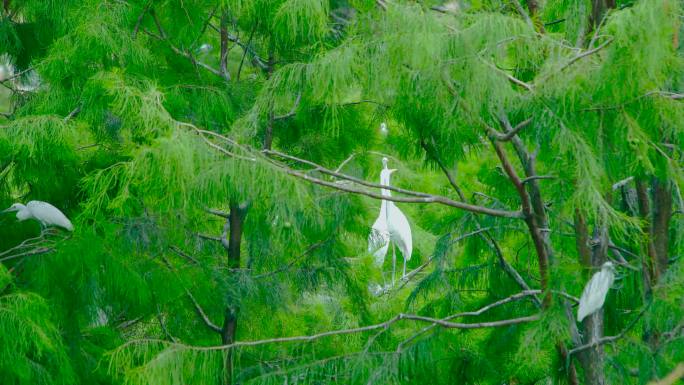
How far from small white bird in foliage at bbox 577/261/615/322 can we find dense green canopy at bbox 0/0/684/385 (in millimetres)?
49

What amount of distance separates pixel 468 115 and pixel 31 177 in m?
2.02

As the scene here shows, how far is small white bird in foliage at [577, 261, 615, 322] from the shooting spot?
2.77m

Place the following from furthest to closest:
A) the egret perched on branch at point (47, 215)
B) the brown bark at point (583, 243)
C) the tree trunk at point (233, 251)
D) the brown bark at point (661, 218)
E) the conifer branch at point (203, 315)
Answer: the tree trunk at point (233, 251) → the conifer branch at point (203, 315) → the egret perched on branch at point (47, 215) → the brown bark at point (661, 218) → the brown bark at point (583, 243)

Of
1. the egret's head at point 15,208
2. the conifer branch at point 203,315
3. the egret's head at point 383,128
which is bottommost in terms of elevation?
the conifer branch at point 203,315

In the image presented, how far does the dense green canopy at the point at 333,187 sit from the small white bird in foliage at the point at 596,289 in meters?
0.05

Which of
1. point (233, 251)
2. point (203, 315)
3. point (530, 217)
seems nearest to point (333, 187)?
point (530, 217)

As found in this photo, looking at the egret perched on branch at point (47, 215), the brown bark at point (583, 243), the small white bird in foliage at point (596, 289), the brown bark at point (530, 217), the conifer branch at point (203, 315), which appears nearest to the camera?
the small white bird in foliage at point (596, 289)

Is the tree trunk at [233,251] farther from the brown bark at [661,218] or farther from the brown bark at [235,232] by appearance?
the brown bark at [661,218]

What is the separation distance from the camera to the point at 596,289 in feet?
9.12

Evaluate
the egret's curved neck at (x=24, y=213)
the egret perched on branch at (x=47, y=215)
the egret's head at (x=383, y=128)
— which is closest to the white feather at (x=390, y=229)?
the egret's head at (x=383, y=128)

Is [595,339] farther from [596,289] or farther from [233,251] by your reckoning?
[233,251]

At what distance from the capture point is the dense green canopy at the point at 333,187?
Result: 265 centimetres

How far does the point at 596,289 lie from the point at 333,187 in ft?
2.66

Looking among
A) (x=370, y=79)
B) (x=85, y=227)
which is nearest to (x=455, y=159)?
(x=370, y=79)
